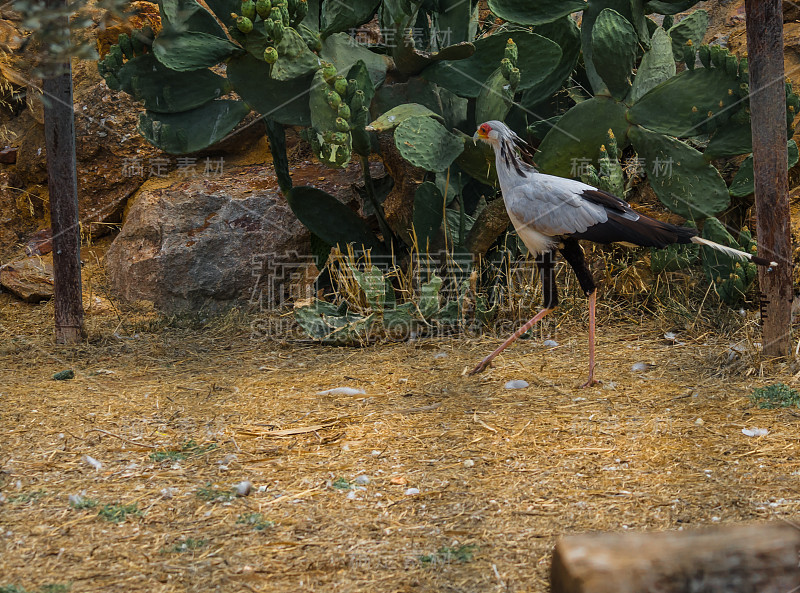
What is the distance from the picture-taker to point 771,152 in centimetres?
353

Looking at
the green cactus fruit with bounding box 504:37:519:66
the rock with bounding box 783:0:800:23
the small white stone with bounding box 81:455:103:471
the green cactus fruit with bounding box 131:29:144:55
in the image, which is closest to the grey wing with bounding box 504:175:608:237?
the green cactus fruit with bounding box 504:37:519:66

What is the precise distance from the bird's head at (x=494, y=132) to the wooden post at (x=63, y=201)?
2452 millimetres

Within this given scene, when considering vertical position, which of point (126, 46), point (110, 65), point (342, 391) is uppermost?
point (126, 46)

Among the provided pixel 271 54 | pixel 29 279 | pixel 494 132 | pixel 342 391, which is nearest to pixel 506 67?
pixel 494 132

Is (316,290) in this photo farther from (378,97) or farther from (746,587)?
(746,587)

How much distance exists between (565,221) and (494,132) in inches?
26.3

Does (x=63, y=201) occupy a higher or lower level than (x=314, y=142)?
lower

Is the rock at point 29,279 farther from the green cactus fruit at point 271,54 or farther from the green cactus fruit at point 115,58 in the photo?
the green cactus fruit at point 271,54

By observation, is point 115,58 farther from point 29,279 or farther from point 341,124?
point 29,279

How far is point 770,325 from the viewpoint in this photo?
12.0 feet

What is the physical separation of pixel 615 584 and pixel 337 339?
334 centimetres

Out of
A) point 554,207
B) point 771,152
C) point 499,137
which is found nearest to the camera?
point 771,152

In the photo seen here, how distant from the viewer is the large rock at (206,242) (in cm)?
575

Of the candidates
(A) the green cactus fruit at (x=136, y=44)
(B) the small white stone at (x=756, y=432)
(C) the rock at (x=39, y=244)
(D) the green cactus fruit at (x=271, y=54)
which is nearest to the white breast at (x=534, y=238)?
(B) the small white stone at (x=756, y=432)
